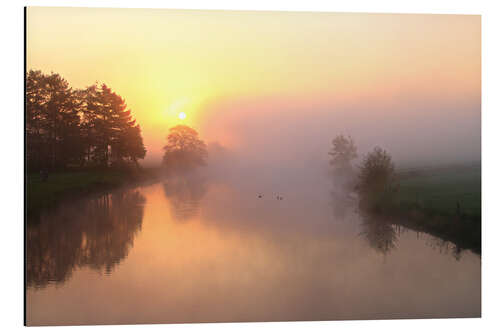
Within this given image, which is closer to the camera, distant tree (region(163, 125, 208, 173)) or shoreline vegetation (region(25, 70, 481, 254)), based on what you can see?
shoreline vegetation (region(25, 70, 481, 254))

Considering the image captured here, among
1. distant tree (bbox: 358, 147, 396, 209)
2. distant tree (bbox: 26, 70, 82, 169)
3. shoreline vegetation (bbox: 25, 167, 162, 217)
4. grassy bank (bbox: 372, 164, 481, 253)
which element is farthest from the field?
distant tree (bbox: 26, 70, 82, 169)

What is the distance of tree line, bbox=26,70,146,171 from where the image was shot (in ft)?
21.0

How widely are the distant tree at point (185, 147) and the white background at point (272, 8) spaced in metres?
1.86

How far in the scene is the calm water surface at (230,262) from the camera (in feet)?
20.1

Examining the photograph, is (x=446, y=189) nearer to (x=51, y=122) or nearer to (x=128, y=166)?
(x=128, y=166)

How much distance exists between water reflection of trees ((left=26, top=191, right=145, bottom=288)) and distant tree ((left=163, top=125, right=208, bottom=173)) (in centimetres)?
88

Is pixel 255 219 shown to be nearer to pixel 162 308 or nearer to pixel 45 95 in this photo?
pixel 162 308

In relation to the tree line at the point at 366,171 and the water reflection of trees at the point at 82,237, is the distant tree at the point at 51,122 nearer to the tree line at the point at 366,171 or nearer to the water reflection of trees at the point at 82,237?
the water reflection of trees at the point at 82,237

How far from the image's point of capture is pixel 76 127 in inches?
277

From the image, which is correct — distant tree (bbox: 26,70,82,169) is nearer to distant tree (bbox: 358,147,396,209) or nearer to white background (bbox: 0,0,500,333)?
white background (bbox: 0,0,500,333)

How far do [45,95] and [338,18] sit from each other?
448 cm

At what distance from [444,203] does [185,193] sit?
4219 millimetres

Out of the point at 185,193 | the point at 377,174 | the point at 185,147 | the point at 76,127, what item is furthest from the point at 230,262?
the point at 76,127
